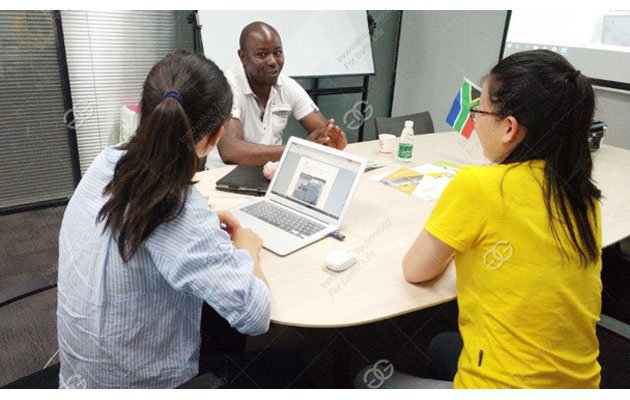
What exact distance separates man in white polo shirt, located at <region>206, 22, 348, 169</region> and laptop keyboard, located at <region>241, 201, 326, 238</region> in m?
0.51

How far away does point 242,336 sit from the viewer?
1.55 meters

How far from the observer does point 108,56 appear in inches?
124

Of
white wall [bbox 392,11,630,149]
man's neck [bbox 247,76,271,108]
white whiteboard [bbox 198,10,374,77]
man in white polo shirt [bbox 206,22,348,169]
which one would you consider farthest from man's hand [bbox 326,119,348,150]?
white wall [bbox 392,11,630,149]

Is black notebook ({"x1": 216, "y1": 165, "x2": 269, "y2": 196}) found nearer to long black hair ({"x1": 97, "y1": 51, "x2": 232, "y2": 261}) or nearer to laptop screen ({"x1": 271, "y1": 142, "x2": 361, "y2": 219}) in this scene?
laptop screen ({"x1": 271, "y1": 142, "x2": 361, "y2": 219})

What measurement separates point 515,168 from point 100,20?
2933 mm

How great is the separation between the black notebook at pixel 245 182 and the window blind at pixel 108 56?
158 centimetres

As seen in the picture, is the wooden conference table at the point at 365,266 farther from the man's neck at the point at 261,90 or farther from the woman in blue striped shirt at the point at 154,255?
the man's neck at the point at 261,90

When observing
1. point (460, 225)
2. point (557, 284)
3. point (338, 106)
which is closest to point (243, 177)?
point (460, 225)

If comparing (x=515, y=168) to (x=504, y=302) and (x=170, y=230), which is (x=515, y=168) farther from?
(x=170, y=230)

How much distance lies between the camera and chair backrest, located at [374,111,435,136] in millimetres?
2715

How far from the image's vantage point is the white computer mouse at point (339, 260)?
1.24 m

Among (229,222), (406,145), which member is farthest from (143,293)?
(406,145)

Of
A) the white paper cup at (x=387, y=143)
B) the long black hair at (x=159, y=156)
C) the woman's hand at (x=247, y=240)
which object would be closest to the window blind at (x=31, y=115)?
the white paper cup at (x=387, y=143)
